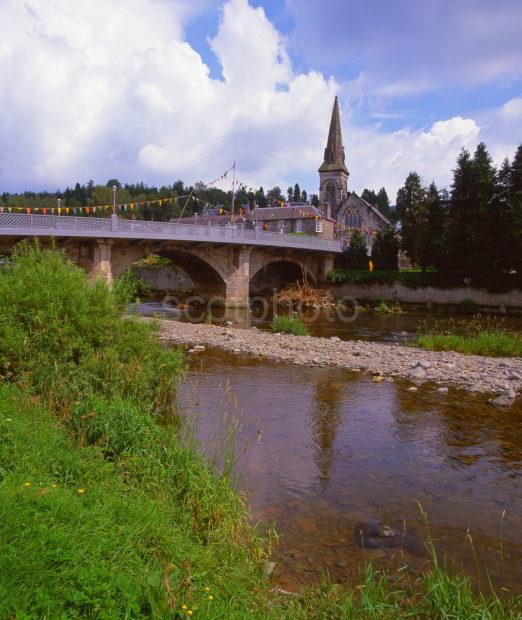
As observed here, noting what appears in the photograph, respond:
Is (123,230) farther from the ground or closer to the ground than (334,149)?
closer to the ground

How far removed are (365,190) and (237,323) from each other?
102 meters

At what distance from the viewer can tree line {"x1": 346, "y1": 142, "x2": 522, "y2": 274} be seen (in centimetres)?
3500

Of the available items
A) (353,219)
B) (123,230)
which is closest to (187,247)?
(123,230)

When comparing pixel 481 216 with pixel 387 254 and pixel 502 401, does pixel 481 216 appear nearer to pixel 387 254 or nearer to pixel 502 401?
pixel 387 254

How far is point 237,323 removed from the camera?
2831 cm

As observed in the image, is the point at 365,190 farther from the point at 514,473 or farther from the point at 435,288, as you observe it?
the point at 514,473

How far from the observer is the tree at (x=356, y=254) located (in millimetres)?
47156

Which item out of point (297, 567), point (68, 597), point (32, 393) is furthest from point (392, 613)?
point (32, 393)

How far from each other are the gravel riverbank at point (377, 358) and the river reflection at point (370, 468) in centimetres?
112

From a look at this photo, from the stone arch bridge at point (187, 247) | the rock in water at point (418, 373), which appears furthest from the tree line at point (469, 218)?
the rock in water at point (418, 373)

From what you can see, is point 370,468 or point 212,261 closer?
point 370,468

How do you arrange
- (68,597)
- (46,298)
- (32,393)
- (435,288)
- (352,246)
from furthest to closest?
(352,246) < (435,288) < (46,298) < (32,393) < (68,597)

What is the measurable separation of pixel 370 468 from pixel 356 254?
41.0 m

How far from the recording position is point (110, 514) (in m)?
4.32
